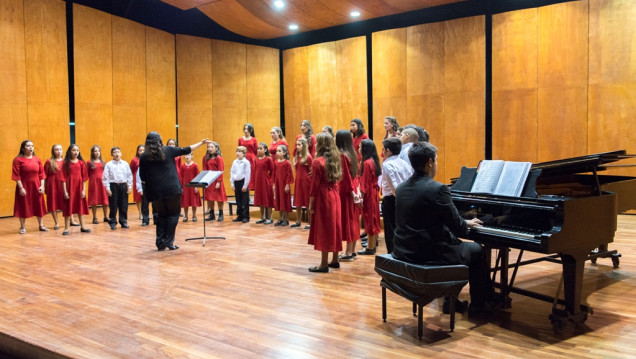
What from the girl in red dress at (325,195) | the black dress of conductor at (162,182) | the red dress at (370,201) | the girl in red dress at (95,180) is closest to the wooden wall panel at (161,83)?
the girl in red dress at (95,180)

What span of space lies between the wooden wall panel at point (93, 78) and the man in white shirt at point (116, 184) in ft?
8.32

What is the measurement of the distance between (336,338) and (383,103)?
809 cm

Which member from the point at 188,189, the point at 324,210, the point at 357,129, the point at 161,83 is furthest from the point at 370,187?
the point at 161,83

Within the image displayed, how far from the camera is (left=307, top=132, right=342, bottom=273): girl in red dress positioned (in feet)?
15.4

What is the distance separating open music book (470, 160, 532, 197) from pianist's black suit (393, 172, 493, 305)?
0.52 meters

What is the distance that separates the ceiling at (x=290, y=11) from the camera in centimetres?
1003

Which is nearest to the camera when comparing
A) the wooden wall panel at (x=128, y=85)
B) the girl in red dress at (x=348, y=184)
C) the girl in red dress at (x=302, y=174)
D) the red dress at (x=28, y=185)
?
the girl in red dress at (x=348, y=184)

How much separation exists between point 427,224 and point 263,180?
Answer: 5.37 m

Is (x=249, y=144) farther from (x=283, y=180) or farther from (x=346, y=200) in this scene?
(x=346, y=200)

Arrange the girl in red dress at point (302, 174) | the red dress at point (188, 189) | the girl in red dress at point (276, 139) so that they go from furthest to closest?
the red dress at point (188, 189) < the girl in red dress at point (276, 139) < the girl in red dress at point (302, 174)

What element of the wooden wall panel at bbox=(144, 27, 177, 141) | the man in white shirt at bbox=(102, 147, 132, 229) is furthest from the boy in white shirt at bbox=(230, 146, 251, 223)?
the wooden wall panel at bbox=(144, 27, 177, 141)

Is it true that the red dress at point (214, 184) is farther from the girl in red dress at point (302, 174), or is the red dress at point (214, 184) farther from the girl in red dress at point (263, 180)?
the girl in red dress at point (302, 174)

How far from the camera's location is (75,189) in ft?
25.2

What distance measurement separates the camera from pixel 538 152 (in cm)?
905
